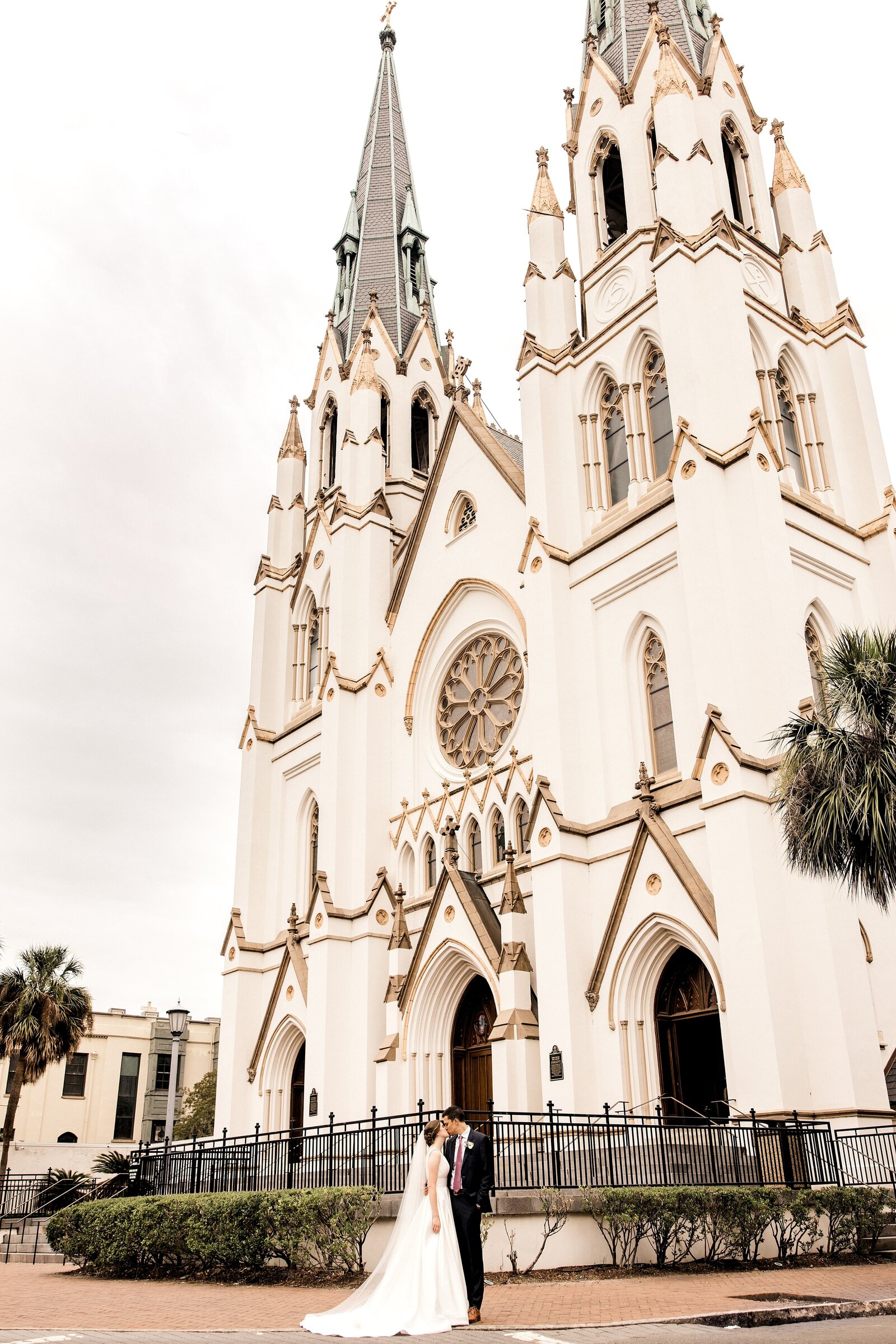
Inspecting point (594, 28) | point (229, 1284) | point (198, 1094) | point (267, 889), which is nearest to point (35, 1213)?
point (267, 889)

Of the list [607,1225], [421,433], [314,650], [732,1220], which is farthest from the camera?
[421,433]

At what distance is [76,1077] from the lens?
4659 cm

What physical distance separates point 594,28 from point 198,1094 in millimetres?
41021

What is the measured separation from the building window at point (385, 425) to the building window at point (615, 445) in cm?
1031

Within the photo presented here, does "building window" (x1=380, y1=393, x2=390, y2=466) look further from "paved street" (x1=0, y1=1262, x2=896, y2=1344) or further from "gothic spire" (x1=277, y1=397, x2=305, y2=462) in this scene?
"paved street" (x1=0, y1=1262, x2=896, y2=1344)

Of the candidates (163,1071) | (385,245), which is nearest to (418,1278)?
(385,245)

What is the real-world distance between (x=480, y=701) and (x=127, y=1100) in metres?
31.5

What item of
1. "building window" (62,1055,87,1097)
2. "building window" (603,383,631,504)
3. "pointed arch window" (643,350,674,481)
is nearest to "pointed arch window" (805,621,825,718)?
"pointed arch window" (643,350,674,481)

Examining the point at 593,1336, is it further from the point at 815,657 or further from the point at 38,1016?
the point at 38,1016

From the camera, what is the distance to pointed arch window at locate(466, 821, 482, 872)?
77.6ft

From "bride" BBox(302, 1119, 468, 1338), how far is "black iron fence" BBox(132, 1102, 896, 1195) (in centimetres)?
341

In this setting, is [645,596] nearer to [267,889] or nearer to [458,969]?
[458,969]

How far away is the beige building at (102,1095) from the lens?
44.2m

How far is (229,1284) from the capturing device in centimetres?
1247
